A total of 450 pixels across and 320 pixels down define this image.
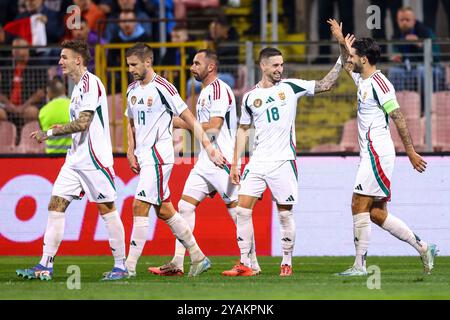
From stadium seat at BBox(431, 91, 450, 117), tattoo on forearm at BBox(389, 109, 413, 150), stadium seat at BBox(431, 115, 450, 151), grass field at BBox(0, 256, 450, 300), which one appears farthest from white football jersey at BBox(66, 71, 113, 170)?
stadium seat at BBox(431, 115, 450, 151)

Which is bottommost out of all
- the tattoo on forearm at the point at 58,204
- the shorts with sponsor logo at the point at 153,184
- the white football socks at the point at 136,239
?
the white football socks at the point at 136,239

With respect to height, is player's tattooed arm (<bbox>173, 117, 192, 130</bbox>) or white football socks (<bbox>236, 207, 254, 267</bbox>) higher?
player's tattooed arm (<bbox>173, 117, 192, 130</bbox>)

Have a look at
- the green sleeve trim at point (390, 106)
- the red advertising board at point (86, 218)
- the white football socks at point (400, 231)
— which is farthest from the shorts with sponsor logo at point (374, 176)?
the red advertising board at point (86, 218)

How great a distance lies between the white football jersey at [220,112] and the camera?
45.9 ft

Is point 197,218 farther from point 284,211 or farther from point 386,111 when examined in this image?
point 386,111

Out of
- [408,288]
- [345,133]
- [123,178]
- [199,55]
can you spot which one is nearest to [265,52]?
[199,55]

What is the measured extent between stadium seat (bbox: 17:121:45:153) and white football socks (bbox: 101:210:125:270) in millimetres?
5420

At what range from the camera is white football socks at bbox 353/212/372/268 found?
43.7ft

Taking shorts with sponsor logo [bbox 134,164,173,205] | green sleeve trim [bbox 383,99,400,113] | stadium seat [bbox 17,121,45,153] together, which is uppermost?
green sleeve trim [bbox 383,99,400,113]

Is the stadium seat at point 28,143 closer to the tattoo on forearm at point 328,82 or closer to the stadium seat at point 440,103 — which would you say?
the stadium seat at point 440,103

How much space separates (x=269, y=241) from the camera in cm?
A: 1678

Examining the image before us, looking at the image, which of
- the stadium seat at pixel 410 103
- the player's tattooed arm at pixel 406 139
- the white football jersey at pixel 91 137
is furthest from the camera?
the stadium seat at pixel 410 103

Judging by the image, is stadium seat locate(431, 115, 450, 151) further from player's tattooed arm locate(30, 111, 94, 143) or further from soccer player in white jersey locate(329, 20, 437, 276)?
player's tattooed arm locate(30, 111, 94, 143)

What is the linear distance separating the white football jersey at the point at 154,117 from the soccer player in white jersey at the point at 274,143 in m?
0.79
